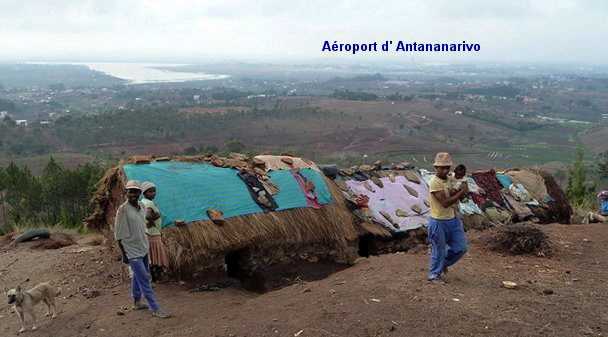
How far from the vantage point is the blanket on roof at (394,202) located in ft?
31.3

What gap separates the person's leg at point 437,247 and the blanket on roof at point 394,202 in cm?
346

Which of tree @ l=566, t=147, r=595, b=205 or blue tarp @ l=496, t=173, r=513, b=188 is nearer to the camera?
blue tarp @ l=496, t=173, r=513, b=188

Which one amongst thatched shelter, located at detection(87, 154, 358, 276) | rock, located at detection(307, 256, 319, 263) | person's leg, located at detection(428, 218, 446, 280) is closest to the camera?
person's leg, located at detection(428, 218, 446, 280)

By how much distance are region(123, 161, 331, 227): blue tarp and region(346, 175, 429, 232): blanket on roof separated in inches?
39.8

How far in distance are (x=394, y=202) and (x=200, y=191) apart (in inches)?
146

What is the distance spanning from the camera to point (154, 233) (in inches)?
263

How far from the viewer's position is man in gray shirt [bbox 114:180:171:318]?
217 inches

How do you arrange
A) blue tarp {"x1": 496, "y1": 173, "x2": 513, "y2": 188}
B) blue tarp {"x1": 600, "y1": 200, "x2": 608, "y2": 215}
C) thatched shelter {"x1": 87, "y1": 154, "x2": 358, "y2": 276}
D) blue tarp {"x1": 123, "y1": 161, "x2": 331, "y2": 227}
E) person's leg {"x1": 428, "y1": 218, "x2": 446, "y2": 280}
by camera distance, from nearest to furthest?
person's leg {"x1": 428, "y1": 218, "x2": 446, "y2": 280} → thatched shelter {"x1": 87, "y1": 154, "x2": 358, "y2": 276} → blue tarp {"x1": 123, "y1": 161, "x2": 331, "y2": 227} → blue tarp {"x1": 600, "y1": 200, "x2": 608, "y2": 215} → blue tarp {"x1": 496, "y1": 173, "x2": 513, "y2": 188}

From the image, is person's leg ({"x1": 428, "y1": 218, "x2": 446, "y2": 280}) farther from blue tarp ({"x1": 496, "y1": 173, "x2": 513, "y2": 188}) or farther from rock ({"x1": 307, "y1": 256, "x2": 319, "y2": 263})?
blue tarp ({"x1": 496, "y1": 173, "x2": 513, "y2": 188})

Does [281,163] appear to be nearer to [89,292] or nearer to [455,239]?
[89,292]

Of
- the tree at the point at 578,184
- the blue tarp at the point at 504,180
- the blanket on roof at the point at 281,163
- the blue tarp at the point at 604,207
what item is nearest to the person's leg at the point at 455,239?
the blanket on roof at the point at 281,163

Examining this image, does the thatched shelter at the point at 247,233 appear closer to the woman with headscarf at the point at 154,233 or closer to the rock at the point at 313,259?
the rock at the point at 313,259

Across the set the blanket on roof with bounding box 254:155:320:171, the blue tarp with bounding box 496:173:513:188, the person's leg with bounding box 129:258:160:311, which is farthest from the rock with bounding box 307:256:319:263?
the blue tarp with bounding box 496:173:513:188

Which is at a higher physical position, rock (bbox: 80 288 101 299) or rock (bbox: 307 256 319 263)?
rock (bbox: 80 288 101 299)
